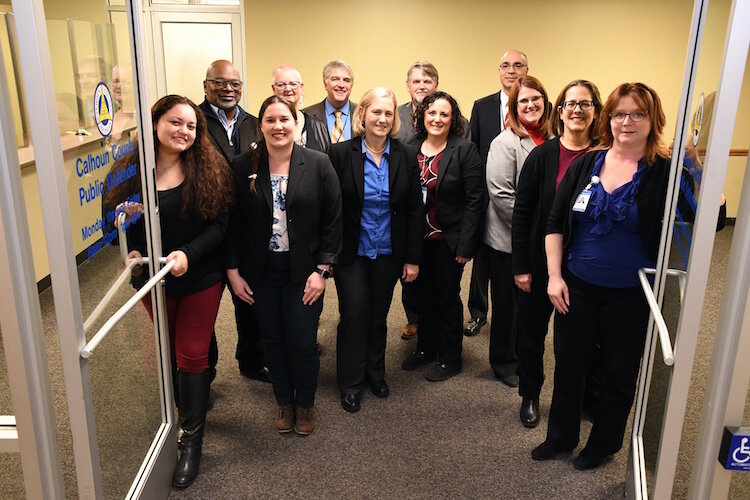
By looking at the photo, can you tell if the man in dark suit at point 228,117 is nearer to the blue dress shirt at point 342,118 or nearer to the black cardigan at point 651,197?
the blue dress shirt at point 342,118

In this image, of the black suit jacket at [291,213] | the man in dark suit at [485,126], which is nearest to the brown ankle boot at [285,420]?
the black suit jacket at [291,213]

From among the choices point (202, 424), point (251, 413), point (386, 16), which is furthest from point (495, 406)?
point (386, 16)

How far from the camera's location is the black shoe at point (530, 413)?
8.34ft

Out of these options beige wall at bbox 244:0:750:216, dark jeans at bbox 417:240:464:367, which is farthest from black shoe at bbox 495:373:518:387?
beige wall at bbox 244:0:750:216

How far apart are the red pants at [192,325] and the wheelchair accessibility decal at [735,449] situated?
1.59 meters

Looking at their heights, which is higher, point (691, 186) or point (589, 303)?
point (691, 186)

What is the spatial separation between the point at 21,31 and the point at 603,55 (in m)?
5.30

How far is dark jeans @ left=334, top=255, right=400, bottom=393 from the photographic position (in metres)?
2.58

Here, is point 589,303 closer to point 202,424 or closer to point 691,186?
point 691,186

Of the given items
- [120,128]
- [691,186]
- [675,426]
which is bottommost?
[675,426]

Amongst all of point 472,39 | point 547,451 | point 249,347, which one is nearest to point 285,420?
point 249,347

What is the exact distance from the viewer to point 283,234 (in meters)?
2.28

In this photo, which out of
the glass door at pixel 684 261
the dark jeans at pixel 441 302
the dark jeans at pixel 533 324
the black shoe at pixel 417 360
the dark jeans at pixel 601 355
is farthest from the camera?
the black shoe at pixel 417 360

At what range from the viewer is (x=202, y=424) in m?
2.27
